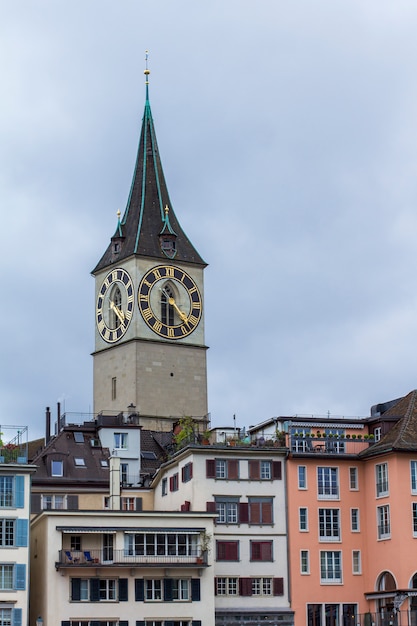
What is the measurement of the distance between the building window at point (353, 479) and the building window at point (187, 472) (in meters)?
10.4

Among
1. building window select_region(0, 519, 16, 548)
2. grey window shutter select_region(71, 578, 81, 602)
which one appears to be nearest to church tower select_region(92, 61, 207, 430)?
grey window shutter select_region(71, 578, 81, 602)

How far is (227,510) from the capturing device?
362 feet

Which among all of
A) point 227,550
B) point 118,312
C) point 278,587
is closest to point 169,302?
point 118,312

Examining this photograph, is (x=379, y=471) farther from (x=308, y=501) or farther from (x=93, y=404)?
(x=93, y=404)

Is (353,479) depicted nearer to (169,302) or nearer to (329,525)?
(329,525)

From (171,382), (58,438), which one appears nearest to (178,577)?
(58,438)

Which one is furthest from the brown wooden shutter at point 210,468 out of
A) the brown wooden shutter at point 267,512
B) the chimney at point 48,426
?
the chimney at point 48,426

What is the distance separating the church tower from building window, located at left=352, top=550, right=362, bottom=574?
33.2m

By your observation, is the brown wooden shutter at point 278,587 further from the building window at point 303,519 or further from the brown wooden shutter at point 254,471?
the brown wooden shutter at point 254,471

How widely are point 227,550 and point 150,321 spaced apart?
38.9m

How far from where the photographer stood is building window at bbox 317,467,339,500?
11200 cm

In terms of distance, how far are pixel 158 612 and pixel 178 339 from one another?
4427cm

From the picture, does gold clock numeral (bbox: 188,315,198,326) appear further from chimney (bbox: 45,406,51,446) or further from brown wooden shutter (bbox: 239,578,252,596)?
brown wooden shutter (bbox: 239,578,252,596)

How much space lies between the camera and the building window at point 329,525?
111 m
